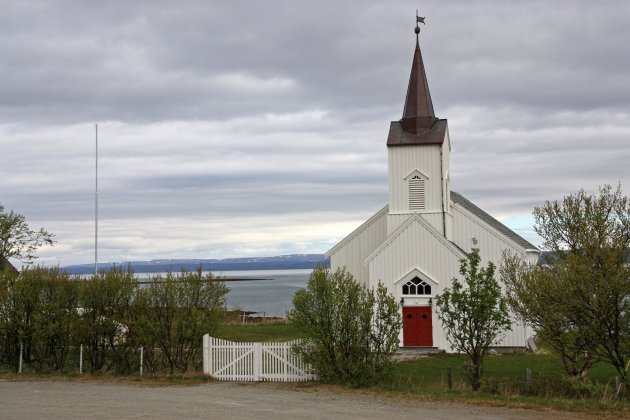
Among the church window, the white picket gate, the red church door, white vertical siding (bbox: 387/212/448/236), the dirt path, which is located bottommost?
the dirt path

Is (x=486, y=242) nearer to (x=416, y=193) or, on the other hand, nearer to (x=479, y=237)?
(x=479, y=237)

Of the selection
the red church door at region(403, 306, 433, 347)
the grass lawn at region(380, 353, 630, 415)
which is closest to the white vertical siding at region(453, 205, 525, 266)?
the red church door at region(403, 306, 433, 347)

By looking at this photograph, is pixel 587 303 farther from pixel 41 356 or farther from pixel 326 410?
pixel 41 356

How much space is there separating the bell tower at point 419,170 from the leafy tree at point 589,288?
12.9m

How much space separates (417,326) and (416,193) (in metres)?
6.09

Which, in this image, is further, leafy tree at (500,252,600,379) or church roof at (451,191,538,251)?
church roof at (451,191,538,251)

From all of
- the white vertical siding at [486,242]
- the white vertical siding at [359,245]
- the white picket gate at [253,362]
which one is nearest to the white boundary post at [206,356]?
the white picket gate at [253,362]

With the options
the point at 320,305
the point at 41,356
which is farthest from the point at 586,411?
the point at 41,356

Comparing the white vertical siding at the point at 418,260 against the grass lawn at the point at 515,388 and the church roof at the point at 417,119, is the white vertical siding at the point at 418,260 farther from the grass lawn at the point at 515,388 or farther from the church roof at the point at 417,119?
the grass lawn at the point at 515,388

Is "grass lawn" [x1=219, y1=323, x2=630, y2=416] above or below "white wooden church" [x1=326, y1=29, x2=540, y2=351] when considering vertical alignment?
below

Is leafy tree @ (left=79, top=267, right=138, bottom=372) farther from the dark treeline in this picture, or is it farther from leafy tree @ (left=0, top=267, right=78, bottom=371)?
leafy tree @ (left=0, top=267, right=78, bottom=371)

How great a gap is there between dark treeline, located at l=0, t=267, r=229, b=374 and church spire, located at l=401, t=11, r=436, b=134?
14.3 meters

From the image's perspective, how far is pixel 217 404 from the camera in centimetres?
1723

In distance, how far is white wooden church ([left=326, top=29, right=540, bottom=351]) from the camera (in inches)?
1230
